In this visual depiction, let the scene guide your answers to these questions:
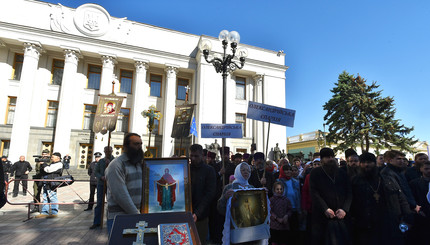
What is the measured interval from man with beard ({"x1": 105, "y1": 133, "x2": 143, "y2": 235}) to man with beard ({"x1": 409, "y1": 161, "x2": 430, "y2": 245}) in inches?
179

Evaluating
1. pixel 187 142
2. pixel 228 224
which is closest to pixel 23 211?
pixel 228 224

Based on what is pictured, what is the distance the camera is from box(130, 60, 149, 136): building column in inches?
859

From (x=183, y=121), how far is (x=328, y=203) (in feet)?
30.0

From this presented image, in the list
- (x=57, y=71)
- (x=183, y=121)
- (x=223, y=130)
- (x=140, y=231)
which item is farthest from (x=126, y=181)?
(x=57, y=71)

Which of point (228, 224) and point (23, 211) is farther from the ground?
point (228, 224)

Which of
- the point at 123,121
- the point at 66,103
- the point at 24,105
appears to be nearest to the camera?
the point at 24,105

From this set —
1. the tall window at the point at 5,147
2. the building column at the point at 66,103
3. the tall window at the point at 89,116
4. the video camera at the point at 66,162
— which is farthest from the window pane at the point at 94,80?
the tall window at the point at 5,147

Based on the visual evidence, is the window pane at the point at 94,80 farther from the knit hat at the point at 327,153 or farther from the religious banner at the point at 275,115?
the knit hat at the point at 327,153

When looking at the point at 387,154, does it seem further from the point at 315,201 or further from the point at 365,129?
the point at 365,129

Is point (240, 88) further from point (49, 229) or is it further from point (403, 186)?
point (403, 186)

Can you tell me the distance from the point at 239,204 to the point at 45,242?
4094 millimetres

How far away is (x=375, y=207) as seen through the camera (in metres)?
3.59

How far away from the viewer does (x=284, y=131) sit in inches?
997

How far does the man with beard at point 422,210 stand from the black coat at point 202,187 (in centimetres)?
354
